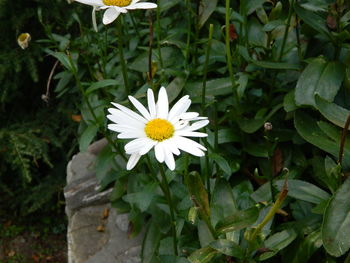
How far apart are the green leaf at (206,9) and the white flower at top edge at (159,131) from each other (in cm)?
55

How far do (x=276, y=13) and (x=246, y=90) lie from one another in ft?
0.71

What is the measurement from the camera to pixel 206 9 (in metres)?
1.55

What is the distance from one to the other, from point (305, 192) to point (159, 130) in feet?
1.36

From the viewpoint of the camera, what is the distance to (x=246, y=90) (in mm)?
1510

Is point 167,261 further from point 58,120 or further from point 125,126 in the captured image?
point 58,120

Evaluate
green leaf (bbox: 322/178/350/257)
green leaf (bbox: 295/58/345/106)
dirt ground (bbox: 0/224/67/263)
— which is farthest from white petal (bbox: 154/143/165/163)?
dirt ground (bbox: 0/224/67/263)

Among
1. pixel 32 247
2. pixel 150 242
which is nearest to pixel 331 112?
pixel 150 242

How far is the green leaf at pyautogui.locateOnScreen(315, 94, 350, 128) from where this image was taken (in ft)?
3.77

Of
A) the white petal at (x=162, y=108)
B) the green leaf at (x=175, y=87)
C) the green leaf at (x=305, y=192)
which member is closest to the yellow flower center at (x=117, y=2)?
the white petal at (x=162, y=108)

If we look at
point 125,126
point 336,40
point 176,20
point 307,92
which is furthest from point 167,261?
point 176,20

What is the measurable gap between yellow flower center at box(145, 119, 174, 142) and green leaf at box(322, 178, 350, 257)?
0.35m

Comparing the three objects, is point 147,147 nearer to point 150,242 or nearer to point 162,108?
point 162,108

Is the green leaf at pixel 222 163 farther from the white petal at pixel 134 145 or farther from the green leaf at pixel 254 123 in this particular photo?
the white petal at pixel 134 145

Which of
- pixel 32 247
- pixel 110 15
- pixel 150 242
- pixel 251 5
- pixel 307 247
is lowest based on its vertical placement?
pixel 32 247
